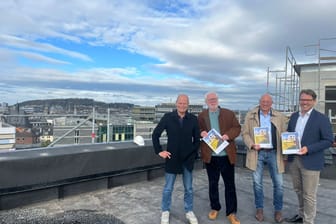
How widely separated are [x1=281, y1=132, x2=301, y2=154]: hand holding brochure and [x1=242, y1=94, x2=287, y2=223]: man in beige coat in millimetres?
161

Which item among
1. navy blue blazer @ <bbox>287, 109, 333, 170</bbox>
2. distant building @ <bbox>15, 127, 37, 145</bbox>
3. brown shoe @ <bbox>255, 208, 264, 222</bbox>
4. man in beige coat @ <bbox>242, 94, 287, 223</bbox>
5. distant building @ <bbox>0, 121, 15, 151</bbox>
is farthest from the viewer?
distant building @ <bbox>15, 127, 37, 145</bbox>

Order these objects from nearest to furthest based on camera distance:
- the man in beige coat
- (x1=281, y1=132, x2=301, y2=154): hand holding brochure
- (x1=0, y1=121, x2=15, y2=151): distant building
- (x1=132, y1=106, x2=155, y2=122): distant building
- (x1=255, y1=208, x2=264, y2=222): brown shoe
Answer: (x1=281, y1=132, x2=301, y2=154): hand holding brochure, the man in beige coat, (x1=255, y1=208, x2=264, y2=222): brown shoe, (x1=0, y1=121, x2=15, y2=151): distant building, (x1=132, y1=106, x2=155, y2=122): distant building

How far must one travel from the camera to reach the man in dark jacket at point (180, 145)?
3404 mm

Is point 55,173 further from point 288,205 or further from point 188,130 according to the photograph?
point 288,205

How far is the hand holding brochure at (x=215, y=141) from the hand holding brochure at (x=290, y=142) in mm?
634

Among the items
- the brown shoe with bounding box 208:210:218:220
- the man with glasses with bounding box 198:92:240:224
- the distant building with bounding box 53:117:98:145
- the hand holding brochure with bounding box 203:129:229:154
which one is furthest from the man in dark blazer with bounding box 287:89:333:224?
the distant building with bounding box 53:117:98:145

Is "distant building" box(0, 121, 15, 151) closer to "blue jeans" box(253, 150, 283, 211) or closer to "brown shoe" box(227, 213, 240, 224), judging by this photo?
"brown shoe" box(227, 213, 240, 224)

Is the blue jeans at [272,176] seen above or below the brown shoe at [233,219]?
above

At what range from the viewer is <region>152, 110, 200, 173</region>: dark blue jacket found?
340 cm

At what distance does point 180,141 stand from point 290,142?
1.24 meters

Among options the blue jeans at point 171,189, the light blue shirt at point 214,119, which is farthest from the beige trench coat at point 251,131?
the blue jeans at point 171,189

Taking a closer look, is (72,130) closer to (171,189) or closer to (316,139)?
(171,189)

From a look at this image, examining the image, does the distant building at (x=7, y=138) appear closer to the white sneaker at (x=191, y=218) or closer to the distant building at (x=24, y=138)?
the distant building at (x=24, y=138)

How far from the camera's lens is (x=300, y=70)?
1063 cm
